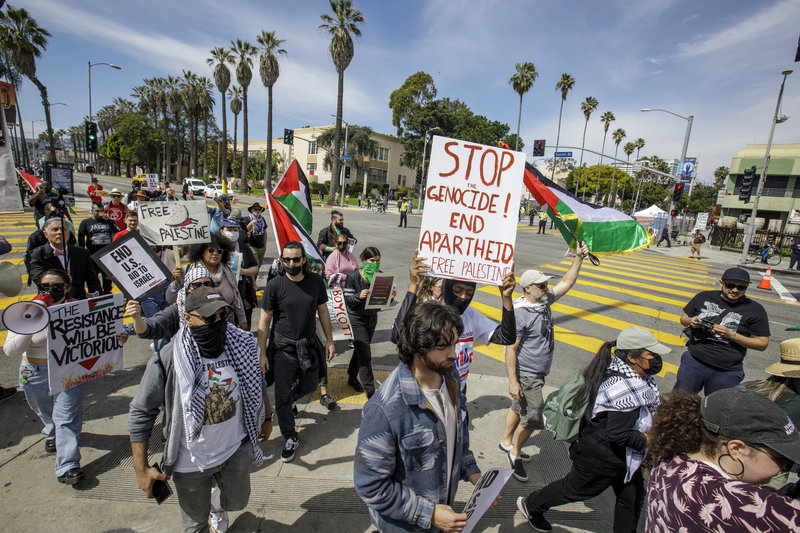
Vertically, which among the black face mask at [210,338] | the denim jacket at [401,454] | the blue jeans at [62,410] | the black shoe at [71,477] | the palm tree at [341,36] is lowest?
the black shoe at [71,477]

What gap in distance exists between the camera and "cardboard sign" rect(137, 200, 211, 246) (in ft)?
14.3

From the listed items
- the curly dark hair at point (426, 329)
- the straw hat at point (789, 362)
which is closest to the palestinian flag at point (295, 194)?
the curly dark hair at point (426, 329)

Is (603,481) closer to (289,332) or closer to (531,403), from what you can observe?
(531,403)

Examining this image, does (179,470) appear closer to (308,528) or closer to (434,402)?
(308,528)

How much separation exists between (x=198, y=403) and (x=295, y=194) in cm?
367

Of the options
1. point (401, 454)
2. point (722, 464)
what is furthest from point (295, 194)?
point (722, 464)

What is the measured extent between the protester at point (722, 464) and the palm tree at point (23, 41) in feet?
130

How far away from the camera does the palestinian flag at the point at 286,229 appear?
173 inches

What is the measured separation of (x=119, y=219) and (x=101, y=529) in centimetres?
757

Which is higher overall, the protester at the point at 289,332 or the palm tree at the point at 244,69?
the palm tree at the point at 244,69

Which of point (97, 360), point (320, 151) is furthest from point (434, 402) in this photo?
point (320, 151)

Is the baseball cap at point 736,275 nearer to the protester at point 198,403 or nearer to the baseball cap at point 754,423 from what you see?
the baseball cap at point 754,423

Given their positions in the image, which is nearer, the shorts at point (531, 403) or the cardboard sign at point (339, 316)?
the shorts at point (531, 403)

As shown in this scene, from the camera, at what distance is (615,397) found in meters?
2.49
